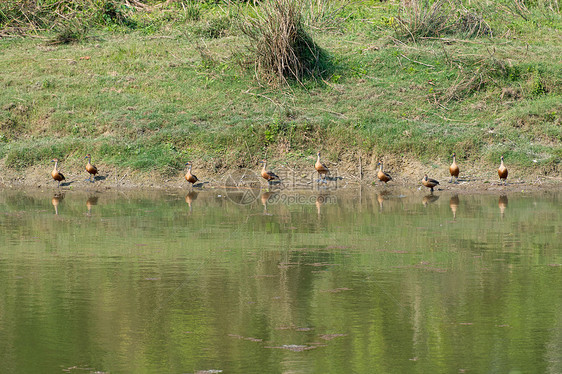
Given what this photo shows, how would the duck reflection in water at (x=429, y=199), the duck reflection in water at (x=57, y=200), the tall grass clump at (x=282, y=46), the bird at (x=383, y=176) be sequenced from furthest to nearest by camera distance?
1. the tall grass clump at (x=282, y=46)
2. the bird at (x=383, y=176)
3. the duck reflection in water at (x=429, y=199)
4. the duck reflection in water at (x=57, y=200)

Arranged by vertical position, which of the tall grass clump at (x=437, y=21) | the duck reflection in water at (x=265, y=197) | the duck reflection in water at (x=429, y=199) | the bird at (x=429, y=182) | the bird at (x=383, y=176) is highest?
the tall grass clump at (x=437, y=21)

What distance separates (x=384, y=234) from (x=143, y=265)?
394 centimetres

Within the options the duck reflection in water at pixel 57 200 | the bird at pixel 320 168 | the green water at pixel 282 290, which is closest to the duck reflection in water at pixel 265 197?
the green water at pixel 282 290

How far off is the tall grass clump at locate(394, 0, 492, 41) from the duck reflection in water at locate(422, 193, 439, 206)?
24.4ft

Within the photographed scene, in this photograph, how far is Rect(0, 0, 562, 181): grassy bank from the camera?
18.9 m

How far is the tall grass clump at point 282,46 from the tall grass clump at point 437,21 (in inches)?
116

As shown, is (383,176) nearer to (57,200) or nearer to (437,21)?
(57,200)

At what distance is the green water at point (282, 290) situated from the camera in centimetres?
682

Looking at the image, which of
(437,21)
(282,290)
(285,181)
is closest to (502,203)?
(285,181)

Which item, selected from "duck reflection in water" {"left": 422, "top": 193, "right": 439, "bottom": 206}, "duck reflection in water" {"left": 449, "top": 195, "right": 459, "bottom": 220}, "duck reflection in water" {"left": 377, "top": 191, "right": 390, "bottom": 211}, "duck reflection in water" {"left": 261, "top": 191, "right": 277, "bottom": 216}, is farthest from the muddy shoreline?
"duck reflection in water" {"left": 449, "top": 195, "right": 459, "bottom": 220}

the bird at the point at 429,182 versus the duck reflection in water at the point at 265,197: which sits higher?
the bird at the point at 429,182

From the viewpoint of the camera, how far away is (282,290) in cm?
891

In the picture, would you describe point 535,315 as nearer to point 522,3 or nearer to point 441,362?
point 441,362

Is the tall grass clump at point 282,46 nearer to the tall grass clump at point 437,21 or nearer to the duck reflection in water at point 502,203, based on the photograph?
the tall grass clump at point 437,21
